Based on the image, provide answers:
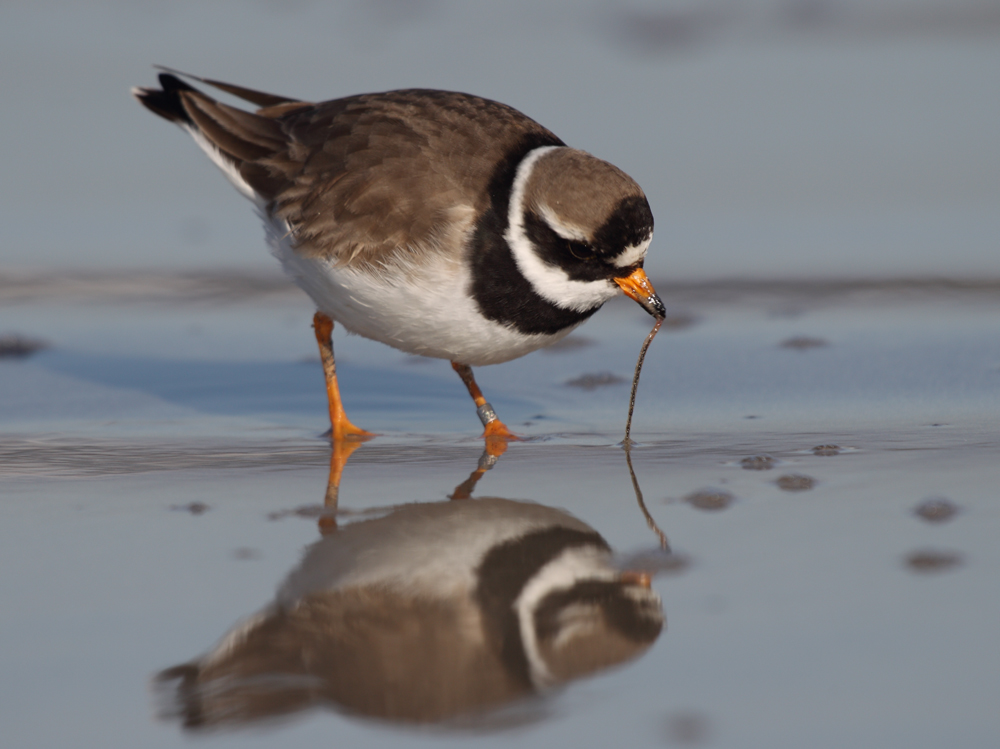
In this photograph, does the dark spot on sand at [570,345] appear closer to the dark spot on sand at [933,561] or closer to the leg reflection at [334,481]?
the leg reflection at [334,481]

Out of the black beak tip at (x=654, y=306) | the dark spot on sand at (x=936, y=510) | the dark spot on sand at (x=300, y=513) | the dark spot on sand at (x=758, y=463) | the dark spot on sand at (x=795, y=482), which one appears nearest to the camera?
the dark spot on sand at (x=936, y=510)

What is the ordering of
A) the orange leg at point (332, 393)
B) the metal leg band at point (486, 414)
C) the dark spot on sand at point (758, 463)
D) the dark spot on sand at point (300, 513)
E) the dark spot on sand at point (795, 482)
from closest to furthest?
the dark spot on sand at point (300, 513) < the dark spot on sand at point (795, 482) < the dark spot on sand at point (758, 463) < the orange leg at point (332, 393) < the metal leg band at point (486, 414)

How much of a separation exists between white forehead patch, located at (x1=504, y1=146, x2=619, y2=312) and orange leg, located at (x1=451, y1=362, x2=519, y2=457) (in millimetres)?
563

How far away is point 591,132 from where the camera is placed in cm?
790

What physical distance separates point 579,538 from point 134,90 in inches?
156

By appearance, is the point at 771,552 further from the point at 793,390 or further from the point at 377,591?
the point at 793,390

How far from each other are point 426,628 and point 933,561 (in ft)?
4.50

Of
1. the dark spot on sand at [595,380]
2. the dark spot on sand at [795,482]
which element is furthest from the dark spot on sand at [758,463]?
the dark spot on sand at [595,380]

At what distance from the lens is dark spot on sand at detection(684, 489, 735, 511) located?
377 centimetres

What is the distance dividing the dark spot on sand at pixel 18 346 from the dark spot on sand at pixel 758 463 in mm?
3637

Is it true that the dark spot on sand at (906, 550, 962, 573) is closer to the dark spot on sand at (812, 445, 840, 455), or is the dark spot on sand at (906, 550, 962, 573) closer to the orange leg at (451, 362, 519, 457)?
the dark spot on sand at (812, 445, 840, 455)

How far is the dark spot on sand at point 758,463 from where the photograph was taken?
165 inches

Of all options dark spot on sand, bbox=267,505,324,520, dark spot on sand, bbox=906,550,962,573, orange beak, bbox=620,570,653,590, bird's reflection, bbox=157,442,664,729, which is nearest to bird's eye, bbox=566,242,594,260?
bird's reflection, bbox=157,442,664,729

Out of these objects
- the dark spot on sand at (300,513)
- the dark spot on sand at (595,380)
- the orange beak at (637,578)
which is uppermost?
the dark spot on sand at (595,380)
